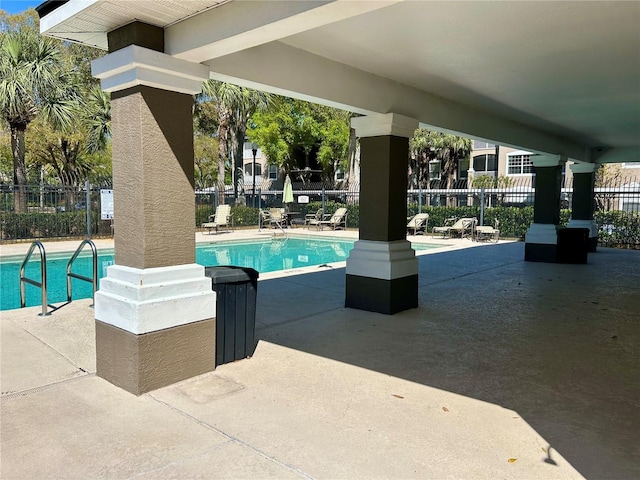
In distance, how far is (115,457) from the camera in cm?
276

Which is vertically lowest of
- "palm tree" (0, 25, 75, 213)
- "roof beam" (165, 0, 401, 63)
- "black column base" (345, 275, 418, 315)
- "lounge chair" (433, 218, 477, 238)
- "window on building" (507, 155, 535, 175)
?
"black column base" (345, 275, 418, 315)

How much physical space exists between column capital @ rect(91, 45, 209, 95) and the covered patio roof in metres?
0.09

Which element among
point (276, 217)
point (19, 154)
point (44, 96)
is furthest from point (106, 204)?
point (276, 217)

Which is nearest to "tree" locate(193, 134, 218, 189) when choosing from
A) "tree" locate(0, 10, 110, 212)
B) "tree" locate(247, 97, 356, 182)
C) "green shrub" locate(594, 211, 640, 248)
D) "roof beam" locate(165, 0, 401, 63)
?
"tree" locate(247, 97, 356, 182)

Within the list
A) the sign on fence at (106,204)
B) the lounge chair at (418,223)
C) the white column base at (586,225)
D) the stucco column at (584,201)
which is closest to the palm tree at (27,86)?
the sign on fence at (106,204)

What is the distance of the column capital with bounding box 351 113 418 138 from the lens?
6113 mm

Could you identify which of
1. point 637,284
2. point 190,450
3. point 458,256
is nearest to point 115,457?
point 190,450

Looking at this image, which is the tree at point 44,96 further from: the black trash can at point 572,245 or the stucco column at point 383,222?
the black trash can at point 572,245

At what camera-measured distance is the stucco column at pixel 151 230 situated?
369 centimetres

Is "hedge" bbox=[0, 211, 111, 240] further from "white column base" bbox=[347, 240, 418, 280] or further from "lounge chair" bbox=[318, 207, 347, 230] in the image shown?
"white column base" bbox=[347, 240, 418, 280]

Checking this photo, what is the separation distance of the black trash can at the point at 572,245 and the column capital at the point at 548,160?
1614 millimetres

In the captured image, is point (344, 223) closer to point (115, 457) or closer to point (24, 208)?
point (24, 208)

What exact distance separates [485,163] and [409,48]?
31.2m

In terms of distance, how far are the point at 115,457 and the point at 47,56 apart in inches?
669
